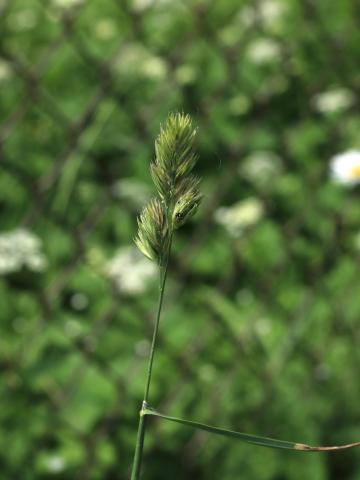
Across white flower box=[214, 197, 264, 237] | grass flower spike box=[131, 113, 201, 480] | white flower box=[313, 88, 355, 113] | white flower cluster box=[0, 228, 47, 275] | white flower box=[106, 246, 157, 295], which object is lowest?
grass flower spike box=[131, 113, 201, 480]

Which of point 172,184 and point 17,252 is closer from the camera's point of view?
point 172,184

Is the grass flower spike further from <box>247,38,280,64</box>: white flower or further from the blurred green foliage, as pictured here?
<box>247,38,280,64</box>: white flower

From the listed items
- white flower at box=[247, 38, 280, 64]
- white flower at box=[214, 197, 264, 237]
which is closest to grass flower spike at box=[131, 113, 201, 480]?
white flower at box=[214, 197, 264, 237]

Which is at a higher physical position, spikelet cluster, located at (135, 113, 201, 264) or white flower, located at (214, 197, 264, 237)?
white flower, located at (214, 197, 264, 237)

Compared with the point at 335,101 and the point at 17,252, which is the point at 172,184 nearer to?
the point at 17,252

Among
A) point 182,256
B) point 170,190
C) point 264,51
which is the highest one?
→ point 264,51

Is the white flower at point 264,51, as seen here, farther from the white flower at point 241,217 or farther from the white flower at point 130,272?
the white flower at point 130,272

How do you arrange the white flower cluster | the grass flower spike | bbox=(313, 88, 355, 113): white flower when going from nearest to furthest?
the grass flower spike < the white flower cluster < bbox=(313, 88, 355, 113): white flower

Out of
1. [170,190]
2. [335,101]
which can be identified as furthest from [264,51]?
[170,190]
